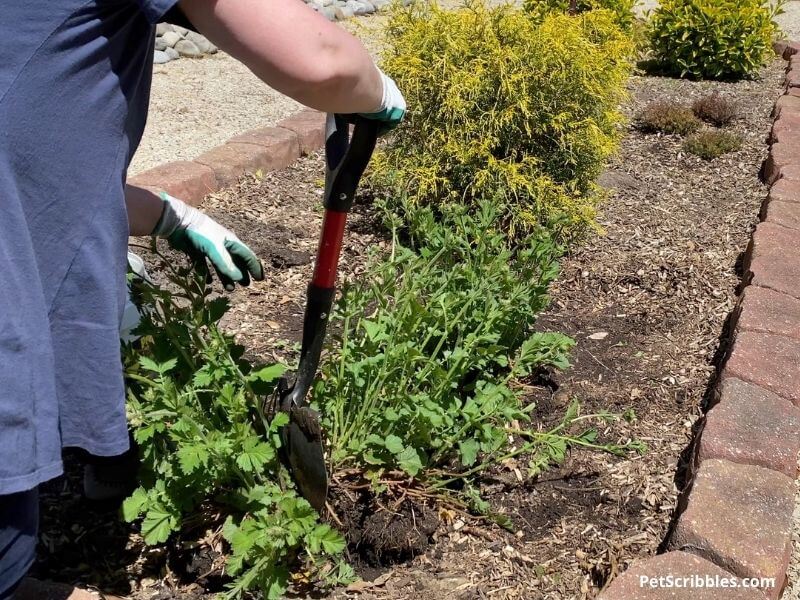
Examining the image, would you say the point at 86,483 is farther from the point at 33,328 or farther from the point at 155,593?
the point at 33,328

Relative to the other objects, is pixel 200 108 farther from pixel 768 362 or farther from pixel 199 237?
pixel 768 362

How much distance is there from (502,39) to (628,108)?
8.29 ft

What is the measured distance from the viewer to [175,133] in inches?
200

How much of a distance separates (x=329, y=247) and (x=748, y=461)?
1341 millimetres

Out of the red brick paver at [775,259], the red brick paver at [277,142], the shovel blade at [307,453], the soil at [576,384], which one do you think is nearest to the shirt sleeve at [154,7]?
the shovel blade at [307,453]

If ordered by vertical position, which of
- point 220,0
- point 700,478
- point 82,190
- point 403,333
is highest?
point 220,0

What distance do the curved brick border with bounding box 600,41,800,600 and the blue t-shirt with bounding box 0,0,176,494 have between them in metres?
1.25

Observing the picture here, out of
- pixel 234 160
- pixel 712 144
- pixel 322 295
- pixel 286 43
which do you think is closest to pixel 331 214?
pixel 322 295

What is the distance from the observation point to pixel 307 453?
75.6 inches

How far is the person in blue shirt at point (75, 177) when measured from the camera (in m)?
1.17

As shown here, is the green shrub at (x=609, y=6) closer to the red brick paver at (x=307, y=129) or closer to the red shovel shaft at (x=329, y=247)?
the red brick paver at (x=307, y=129)

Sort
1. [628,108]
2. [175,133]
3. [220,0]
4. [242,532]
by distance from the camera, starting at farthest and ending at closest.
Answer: [628,108] → [175,133] → [242,532] → [220,0]

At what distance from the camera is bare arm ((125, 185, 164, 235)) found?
182cm

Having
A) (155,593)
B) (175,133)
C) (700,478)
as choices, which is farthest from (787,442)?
(175,133)
